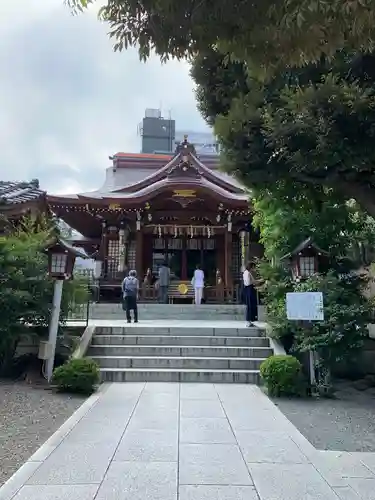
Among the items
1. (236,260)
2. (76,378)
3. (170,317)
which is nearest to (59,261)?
(76,378)

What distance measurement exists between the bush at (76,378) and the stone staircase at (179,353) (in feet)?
3.14

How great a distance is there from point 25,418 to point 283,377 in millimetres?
Answer: 4101

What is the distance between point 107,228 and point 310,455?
17669mm

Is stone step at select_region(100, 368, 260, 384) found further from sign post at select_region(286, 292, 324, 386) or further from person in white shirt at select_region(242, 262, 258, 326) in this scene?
person in white shirt at select_region(242, 262, 258, 326)

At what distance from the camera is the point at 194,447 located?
4816 mm

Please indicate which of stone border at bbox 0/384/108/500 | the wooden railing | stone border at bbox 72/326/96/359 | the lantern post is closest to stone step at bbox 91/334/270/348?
stone border at bbox 72/326/96/359

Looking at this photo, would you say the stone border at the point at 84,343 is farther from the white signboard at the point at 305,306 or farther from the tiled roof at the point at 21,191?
→ the tiled roof at the point at 21,191

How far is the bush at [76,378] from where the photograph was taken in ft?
25.1

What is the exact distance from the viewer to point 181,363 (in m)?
9.20

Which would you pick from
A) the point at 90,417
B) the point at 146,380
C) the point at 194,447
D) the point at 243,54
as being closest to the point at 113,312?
the point at 146,380

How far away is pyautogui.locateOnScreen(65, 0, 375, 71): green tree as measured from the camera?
2668 millimetres

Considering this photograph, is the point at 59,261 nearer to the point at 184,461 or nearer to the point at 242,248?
the point at 184,461

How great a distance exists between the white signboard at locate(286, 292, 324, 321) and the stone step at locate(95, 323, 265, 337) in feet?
8.06

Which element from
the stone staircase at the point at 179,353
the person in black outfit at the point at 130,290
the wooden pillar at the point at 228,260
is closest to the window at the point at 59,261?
the stone staircase at the point at 179,353
